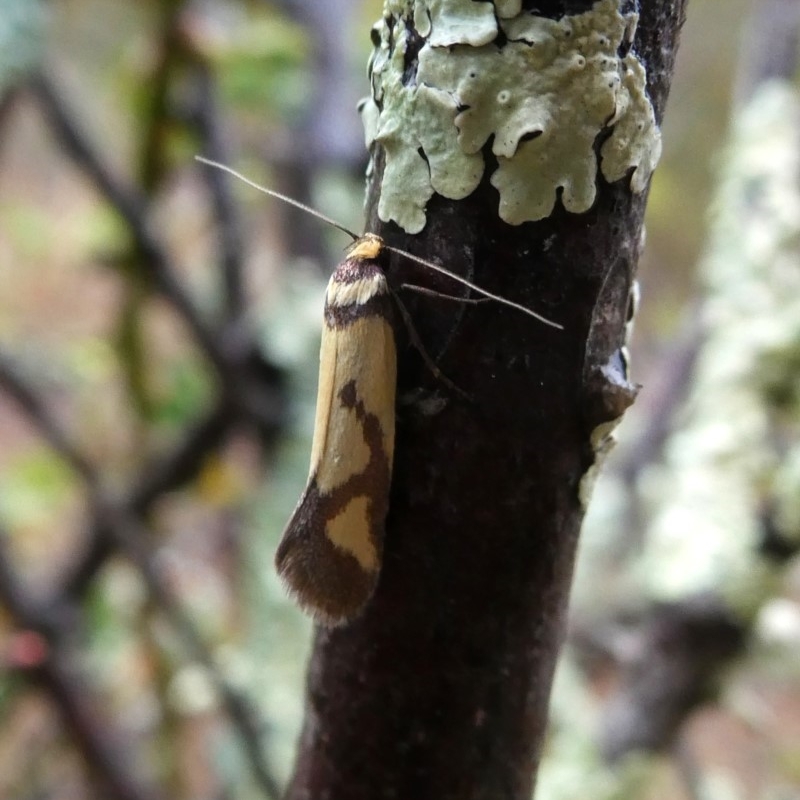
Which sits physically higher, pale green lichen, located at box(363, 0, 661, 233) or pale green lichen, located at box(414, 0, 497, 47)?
pale green lichen, located at box(414, 0, 497, 47)

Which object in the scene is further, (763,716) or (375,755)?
(763,716)

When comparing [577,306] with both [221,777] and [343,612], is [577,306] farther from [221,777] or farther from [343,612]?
[221,777]

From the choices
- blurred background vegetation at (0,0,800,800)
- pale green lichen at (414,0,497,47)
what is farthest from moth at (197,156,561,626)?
blurred background vegetation at (0,0,800,800)

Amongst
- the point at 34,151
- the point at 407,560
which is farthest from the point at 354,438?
the point at 34,151

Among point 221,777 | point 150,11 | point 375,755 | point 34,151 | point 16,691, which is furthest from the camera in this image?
point 34,151

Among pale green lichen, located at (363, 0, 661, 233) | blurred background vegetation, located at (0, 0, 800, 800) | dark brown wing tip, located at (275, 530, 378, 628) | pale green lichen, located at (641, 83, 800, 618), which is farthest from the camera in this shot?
blurred background vegetation, located at (0, 0, 800, 800)

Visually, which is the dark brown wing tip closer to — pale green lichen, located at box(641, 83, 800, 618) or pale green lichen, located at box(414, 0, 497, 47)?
pale green lichen, located at box(414, 0, 497, 47)
